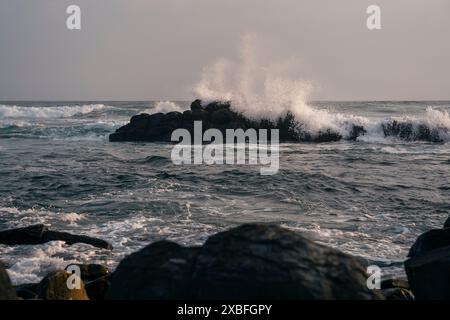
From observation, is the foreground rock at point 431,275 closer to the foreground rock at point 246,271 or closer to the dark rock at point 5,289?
the foreground rock at point 246,271

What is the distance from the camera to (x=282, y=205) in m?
12.1

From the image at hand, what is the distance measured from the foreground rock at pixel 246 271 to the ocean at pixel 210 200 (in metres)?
3.83

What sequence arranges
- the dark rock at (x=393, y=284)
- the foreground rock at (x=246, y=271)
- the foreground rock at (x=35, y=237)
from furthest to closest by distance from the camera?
the foreground rock at (x=35, y=237) < the dark rock at (x=393, y=284) < the foreground rock at (x=246, y=271)

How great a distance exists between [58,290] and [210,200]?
312 inches

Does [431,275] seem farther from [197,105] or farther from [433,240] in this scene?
[197,105]

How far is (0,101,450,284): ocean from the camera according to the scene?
8820mm

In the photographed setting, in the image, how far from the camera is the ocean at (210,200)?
28.9 ft

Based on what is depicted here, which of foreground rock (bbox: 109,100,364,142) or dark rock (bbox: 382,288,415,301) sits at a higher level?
foreground rock (bbox: 109,100,364,142)

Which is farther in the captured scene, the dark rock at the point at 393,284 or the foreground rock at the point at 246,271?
the dark rock at the point at 393,284

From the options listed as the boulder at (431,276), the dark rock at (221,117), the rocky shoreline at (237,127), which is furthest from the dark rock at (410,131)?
the boulder at (431,276)

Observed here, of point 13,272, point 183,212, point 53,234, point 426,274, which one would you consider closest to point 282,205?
point 183,212

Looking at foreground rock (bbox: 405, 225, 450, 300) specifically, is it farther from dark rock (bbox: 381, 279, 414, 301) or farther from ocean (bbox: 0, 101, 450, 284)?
ocean (bbox: 0, 101, 450, 284)

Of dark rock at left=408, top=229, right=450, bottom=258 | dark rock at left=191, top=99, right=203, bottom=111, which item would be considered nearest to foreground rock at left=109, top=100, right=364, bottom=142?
dark rock at left=191, top=99, right=203, bottom=111
